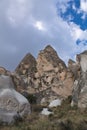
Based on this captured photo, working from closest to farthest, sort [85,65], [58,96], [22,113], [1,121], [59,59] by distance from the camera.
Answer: [1,121] → [22,113] → [85,65] → [58,96] → [59,59]

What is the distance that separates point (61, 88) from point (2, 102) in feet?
86.4

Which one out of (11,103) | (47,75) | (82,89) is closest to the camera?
(11,103)

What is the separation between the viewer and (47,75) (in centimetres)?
6088

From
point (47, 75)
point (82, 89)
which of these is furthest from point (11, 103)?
A: point (47, 75)

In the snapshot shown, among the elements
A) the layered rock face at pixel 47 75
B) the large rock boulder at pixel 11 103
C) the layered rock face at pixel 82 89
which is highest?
the layered rock face at pixel 47 75

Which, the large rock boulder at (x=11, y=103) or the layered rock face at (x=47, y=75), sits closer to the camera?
the large rock boulder at (x=11, y=103)

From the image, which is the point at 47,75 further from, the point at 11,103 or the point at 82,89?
the point at 11,103

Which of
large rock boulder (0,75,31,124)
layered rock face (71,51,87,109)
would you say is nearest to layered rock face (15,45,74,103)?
layered rock face (71,51,87,109)

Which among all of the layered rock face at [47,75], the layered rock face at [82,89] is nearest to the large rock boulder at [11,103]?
the layered rock face at [82,89]

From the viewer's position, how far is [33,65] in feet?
216

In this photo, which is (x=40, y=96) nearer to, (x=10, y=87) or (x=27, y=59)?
(x=27, y=59)

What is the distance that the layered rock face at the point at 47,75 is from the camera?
57906 mm

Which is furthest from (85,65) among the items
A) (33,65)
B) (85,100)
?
(33,65)

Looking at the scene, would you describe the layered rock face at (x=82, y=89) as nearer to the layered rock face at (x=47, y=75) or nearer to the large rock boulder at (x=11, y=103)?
the large rock boulder at (x=11, y=103)
